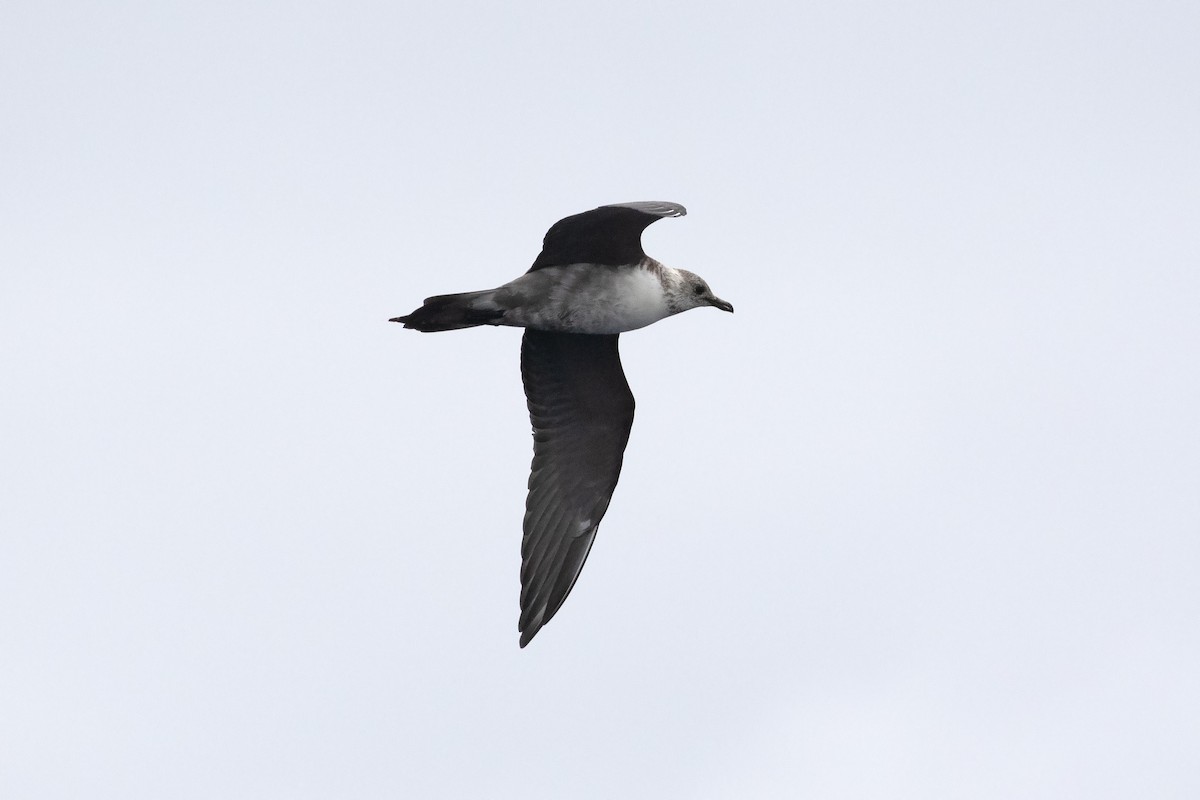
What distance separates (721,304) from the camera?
16.0 meters

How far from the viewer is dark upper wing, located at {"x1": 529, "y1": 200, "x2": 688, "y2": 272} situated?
13453 mm

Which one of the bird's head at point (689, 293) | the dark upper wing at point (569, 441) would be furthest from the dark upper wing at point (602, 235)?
the dark upper wing at point (569, 441)

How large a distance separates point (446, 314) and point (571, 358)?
1.88 metres

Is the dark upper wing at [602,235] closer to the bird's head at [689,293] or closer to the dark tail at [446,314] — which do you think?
the bird's head at [689,293]

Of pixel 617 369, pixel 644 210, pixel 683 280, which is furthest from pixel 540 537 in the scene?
pixel 644 210

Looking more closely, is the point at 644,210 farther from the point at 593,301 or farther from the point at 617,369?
the point at 617,369

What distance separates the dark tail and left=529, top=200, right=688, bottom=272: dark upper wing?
0.78 m

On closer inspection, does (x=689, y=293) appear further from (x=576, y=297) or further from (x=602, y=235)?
(x=602, y=235)

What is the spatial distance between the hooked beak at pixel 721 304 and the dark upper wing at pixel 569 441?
3.29ft

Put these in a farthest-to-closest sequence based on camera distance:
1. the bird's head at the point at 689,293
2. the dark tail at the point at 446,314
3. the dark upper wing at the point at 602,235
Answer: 1. the bird's head at the point at 689,293
2. the dark tail at the point at 446,314
3. the dark upper wing at the point at 602,235

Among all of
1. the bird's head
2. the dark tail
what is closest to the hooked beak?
the bird's head

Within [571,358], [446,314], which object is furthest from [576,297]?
[571,358]

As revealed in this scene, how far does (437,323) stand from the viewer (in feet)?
47.8

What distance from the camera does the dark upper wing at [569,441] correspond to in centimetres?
1594
